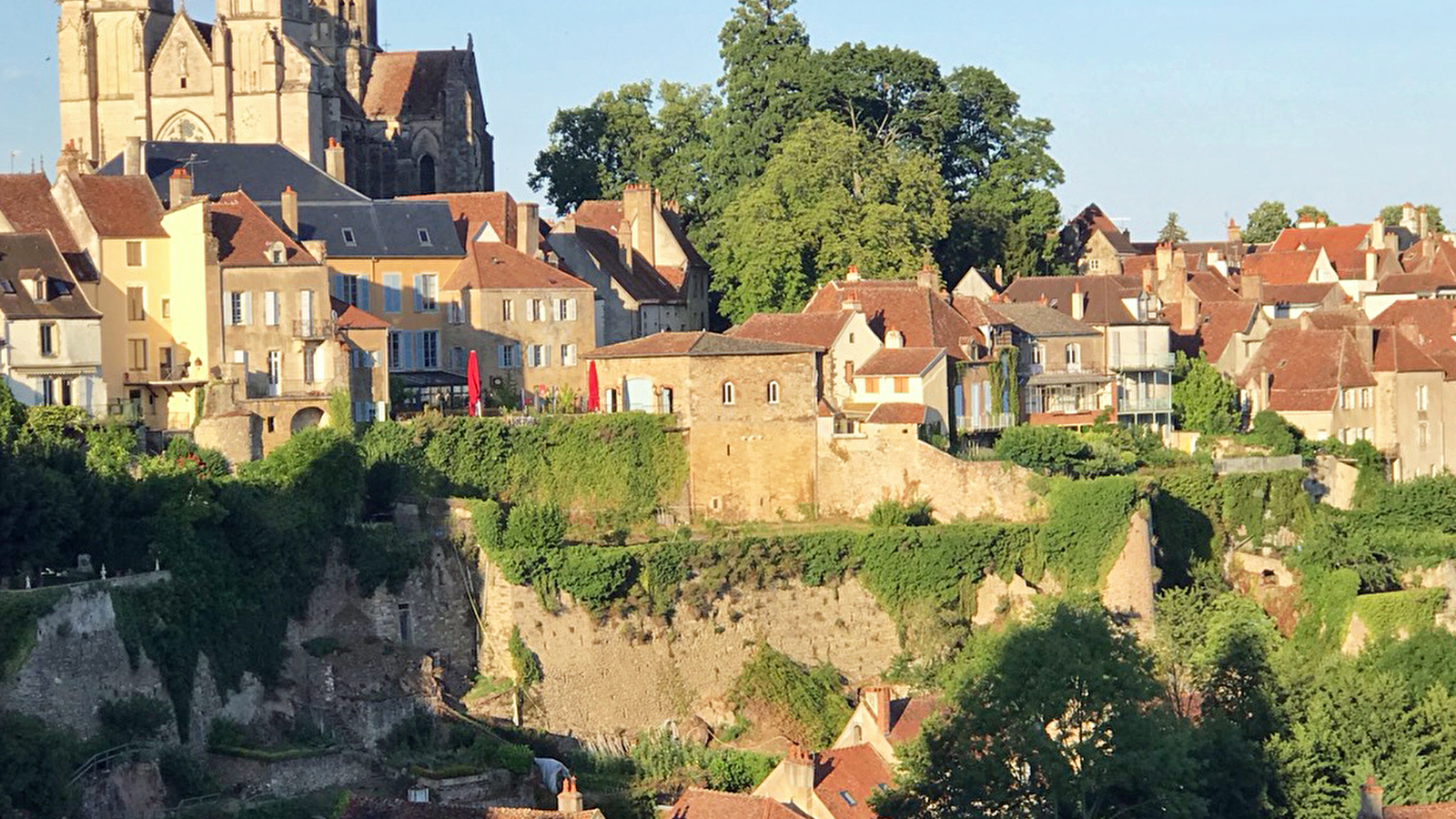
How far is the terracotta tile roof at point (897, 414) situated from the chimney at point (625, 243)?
14.0m

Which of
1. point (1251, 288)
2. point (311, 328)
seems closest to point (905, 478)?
point (311, 328)

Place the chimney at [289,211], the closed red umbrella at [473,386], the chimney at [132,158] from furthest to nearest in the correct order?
1. the chimney at [132,158]
2. the chimney at [289,211]
3. the closed red umbrella at [473,386]

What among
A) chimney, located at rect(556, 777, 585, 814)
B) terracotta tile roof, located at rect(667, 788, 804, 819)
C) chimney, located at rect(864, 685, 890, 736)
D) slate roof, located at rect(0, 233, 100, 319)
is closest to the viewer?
terracotta tile roof, located at rect(667, 788, 804, 819)

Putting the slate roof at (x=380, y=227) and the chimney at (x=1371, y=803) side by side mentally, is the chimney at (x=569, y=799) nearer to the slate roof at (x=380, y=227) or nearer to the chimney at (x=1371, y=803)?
the chimney at (x=1371, y=803)

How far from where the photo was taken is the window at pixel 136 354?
183ft

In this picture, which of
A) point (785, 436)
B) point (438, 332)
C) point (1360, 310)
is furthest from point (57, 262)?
point (1360, 310)

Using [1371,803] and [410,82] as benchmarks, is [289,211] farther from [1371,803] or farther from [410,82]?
[1371,803]

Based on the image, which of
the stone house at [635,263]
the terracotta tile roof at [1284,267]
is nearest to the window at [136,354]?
the stone house at [635,263]

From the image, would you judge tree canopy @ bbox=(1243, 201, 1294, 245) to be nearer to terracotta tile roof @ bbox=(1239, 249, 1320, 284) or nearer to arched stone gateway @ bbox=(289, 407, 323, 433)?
terracotta tile roof @ bbox=(1239, 249, 1320, 284)

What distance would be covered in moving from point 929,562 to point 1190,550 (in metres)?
7.42

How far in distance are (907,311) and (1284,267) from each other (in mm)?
28111

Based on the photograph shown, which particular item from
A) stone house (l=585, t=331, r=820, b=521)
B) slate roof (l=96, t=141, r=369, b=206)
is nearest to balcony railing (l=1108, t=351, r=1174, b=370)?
stone house (l=585, t=331, r=820, b=521)

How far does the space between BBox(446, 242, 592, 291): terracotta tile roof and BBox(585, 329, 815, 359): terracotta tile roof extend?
493cm

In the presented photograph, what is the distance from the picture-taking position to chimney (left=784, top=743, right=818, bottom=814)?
42.9 m
